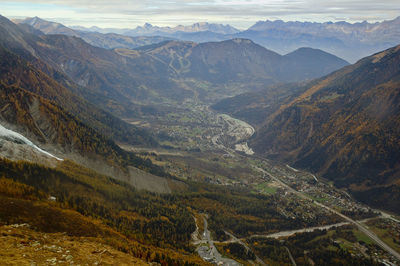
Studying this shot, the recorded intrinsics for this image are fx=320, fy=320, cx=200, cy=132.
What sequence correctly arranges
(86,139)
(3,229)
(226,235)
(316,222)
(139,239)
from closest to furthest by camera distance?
1. (3,229)
2. (139,239)
3. (226,235)
4. (316,222)
5. (86,139)

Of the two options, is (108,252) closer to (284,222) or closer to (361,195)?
(284,222)

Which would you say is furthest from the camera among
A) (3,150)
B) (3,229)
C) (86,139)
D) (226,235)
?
(86,139)

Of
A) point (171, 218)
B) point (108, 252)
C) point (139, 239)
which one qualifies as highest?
point (108, 252)

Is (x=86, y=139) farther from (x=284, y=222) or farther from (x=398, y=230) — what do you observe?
(x=398, y=230)

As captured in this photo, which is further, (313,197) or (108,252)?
(313,197)

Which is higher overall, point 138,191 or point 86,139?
point 86,139

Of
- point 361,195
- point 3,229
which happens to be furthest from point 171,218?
point 361,195

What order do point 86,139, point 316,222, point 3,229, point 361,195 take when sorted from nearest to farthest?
point 3,229 → point 316,222 → point 86,139 → point 361,195

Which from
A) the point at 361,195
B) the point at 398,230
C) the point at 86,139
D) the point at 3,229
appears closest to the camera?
the point at 3,229

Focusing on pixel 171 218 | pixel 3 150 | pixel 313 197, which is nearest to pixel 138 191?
pixel 171 218
